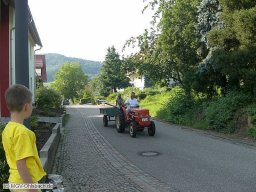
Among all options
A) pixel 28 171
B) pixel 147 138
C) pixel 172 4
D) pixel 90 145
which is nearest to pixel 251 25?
pixel 147 138

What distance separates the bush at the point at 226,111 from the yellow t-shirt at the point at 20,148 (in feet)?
44.6

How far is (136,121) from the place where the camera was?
15508 mm

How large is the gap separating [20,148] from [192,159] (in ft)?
26.1

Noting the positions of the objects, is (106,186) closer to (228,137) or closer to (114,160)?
(114,160)

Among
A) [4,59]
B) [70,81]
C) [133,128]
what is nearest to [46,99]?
[4,59]

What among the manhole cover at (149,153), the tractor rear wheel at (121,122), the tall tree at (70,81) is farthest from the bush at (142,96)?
the tall tree at (70,81)

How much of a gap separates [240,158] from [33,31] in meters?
18.0

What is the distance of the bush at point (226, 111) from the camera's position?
54.7 ft

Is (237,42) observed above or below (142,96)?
above

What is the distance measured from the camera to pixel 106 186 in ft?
25.8

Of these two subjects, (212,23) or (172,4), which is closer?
(212,23)

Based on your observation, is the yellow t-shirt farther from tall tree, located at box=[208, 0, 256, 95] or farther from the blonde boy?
tall tree, located at box=[208, 0, 256, 95]

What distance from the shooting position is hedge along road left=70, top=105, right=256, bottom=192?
811 centimetres

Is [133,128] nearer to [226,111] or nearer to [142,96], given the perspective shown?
[226,111]
